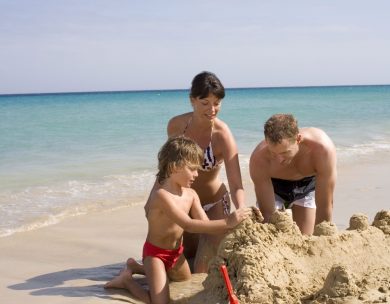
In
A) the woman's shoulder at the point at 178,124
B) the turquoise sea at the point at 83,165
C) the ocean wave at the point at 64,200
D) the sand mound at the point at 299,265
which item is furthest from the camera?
the turquoise sea at the point at 83,165

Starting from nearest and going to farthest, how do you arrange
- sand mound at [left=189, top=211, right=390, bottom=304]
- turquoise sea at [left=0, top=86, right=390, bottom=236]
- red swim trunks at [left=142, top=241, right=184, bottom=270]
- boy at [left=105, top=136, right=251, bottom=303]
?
sand mound at [left=189, top=211, right=390, bottom=304], boy at [left=105, top=136, right=251, bottom=303], red swim trunks at [left=142, top=241, right=184, bottom=270], turquoise sea at [left=0, top=86, right=390, bottom=236]

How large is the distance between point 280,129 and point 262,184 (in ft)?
1.75

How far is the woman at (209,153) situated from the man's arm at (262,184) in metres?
0.11

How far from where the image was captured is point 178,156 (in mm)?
3496

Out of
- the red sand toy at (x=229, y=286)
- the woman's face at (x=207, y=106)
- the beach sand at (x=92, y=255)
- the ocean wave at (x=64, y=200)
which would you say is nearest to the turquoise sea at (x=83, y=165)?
the ocean wave at (x=64, y=200)

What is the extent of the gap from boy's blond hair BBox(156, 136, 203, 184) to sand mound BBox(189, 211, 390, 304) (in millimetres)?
520

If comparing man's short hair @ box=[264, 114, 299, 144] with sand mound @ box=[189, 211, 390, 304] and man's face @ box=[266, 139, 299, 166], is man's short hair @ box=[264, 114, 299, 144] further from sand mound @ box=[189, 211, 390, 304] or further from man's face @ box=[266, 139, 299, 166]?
sand mound @ box=[189, 211, 390, 304]

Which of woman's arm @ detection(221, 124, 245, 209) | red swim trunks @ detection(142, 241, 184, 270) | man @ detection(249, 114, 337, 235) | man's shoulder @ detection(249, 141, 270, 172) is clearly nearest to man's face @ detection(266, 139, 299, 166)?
man @ detection(249, 114, 337, 235)

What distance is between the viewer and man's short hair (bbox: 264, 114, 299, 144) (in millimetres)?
3473

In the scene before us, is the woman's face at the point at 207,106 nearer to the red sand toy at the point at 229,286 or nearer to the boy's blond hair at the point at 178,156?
the boy's blond hair at the point at 178,156

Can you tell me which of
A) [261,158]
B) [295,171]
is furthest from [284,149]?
[295,171]

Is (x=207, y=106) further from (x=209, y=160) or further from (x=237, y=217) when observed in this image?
(x=237, y=217)

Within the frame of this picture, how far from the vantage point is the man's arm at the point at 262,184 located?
3844mm

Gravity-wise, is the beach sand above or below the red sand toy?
below
